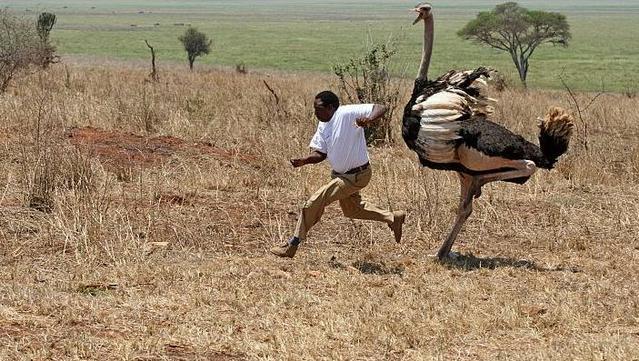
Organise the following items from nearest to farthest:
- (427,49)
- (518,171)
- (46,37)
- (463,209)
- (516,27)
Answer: (518,171) < (463,209) < (427,49) < (46,37) < (516,27)

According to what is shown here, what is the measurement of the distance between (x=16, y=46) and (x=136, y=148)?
29.4 feet

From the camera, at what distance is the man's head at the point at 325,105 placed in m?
7.22

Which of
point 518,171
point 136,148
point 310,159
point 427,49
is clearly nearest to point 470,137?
point 518,171

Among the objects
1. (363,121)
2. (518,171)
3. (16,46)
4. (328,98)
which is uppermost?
(328,98)

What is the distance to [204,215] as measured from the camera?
8.81 m

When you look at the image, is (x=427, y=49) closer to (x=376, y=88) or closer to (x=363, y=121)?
(x=363, y=121)

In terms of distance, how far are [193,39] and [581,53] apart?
29.0 m

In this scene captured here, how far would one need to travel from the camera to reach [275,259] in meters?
7.59

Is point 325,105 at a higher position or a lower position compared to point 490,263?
higher

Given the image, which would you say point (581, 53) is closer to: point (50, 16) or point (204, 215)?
point (50, 16)

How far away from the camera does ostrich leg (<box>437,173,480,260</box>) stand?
7.61 meters

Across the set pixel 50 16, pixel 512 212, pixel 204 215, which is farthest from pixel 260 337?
pixel 50 16

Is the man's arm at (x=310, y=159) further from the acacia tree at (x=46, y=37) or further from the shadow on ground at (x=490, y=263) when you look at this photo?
the acacia tree at (x=46, y=37)

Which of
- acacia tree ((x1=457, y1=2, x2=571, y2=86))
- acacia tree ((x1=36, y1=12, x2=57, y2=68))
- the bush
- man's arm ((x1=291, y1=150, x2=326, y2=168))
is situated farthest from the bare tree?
acacia tree ((x1=457, y1=2, x2=571, y2=86))
